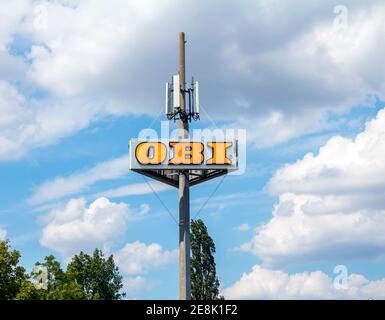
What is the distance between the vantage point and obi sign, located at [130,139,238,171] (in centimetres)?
4734

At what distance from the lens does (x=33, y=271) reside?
74625 millimetres

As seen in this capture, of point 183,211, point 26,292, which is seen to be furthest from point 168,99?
point 26,292

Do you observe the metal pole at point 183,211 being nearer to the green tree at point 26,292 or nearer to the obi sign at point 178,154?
the obi sign at point 178,154

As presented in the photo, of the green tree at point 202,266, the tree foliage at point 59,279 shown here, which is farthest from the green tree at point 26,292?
the green tree at point 202,266

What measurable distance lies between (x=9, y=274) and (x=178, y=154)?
28779mm

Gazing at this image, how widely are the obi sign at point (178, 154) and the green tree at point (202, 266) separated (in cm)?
3475

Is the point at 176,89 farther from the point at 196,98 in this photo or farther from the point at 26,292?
the point at 26,292

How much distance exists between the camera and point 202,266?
8238cm

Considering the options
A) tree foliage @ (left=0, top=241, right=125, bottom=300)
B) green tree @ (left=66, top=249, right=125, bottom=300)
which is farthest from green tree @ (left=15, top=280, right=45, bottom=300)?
green tree @ (left=66, top=249, right=125, bottom=300)

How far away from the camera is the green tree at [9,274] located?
6419cm

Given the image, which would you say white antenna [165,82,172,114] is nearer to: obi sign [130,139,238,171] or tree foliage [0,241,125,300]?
obi sign [130,139,238,171]
